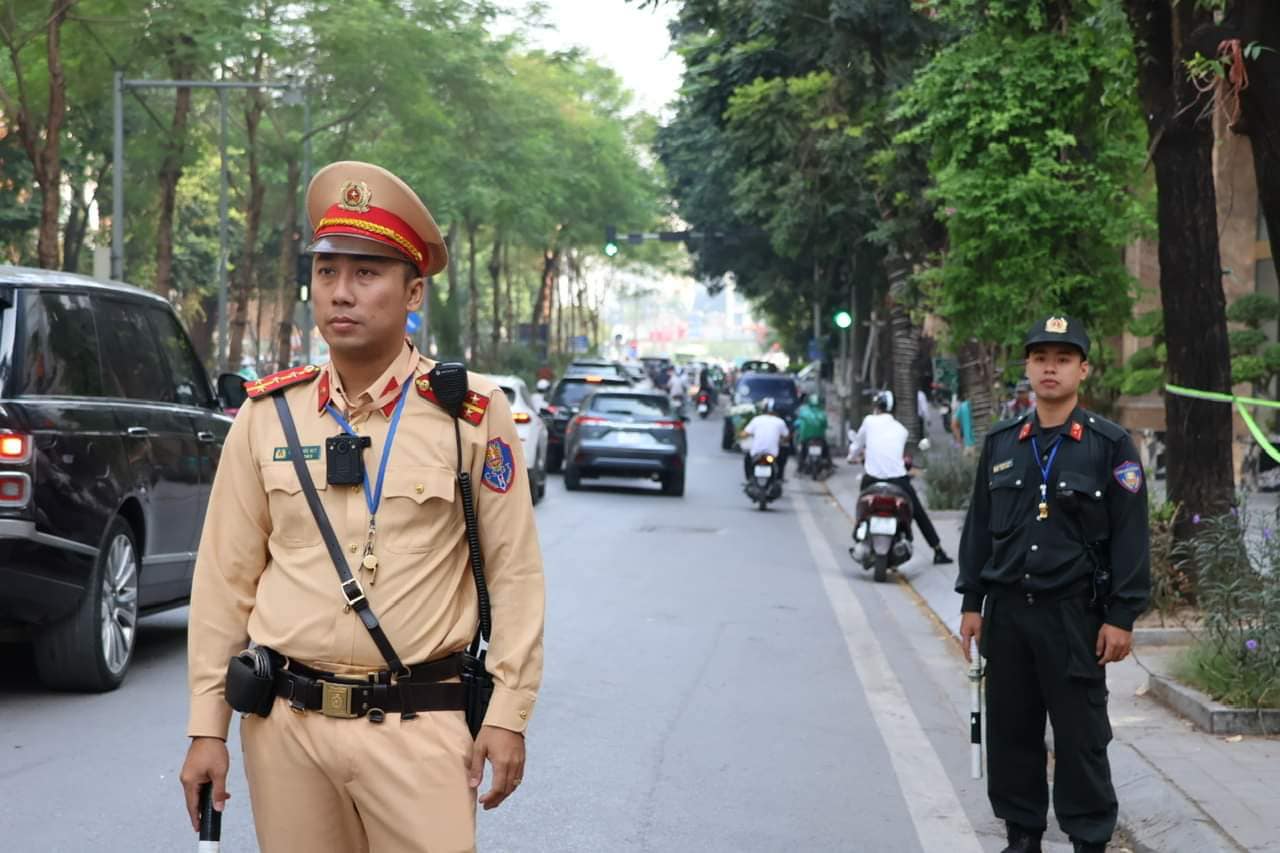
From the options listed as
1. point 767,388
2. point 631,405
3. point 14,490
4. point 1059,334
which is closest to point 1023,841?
point 1059,334

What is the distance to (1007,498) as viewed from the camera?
19.5 feet

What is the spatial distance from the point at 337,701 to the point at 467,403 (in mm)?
603

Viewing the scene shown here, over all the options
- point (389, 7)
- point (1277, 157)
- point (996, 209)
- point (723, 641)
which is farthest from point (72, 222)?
point (1277, 157)

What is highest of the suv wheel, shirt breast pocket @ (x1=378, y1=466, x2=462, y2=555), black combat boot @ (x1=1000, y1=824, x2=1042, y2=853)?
shirt breast pocket @ (x1=378, y1=466, x2=462, y2=555)

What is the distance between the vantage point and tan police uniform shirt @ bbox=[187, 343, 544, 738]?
3406 mm

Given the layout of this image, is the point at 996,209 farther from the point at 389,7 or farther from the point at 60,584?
the point at 389,7

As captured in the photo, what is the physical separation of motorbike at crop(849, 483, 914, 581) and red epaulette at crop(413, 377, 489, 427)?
12.6 metres

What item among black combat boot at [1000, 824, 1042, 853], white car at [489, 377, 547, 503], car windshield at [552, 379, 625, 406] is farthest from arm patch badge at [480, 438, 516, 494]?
car windshield at [552, 379, 625, 406]

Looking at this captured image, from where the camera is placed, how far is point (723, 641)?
464 inches

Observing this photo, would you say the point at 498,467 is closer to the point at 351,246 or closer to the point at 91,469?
the point at 351,246

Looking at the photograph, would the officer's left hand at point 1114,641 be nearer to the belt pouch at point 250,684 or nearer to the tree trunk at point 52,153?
the belt pouch at point 250,684

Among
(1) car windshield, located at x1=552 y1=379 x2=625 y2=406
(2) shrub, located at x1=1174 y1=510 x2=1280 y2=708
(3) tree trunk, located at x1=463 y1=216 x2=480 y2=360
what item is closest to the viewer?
(2) shrub, located at x1=1174 y1=510 x2=1280 y2=708

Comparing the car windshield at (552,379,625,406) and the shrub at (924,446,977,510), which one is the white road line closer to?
the shrub at (924,446,977,510)

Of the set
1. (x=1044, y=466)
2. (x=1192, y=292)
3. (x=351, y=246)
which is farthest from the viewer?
(x=1192, y=292)
